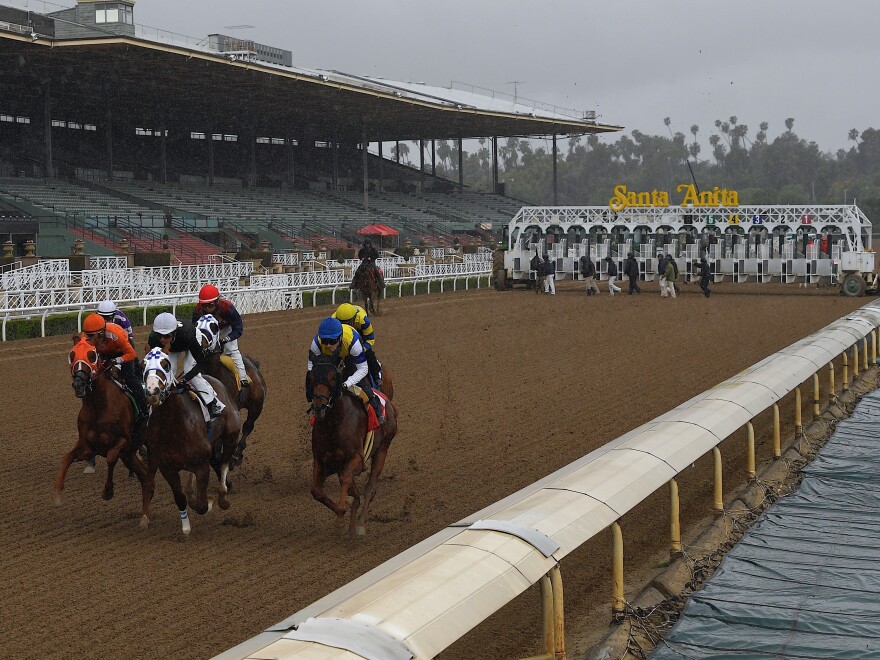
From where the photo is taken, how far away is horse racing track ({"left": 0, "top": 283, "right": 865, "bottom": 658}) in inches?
216

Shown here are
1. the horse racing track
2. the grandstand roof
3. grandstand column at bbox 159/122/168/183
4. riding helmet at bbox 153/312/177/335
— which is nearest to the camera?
the horse racing track

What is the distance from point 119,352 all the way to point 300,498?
64.6 inches

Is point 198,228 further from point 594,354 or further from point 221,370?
point 221,370

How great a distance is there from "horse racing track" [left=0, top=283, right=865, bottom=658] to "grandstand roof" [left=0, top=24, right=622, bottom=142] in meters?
17.8

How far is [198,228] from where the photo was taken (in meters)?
38.0

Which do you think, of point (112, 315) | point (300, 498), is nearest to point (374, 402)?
point (300, 498)

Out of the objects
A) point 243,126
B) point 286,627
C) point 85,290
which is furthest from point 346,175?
point 286,627

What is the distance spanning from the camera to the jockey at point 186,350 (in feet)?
22.8

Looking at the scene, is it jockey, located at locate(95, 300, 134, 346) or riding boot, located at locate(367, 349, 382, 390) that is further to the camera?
jockey, located at locate(95, 300, 134, 346)

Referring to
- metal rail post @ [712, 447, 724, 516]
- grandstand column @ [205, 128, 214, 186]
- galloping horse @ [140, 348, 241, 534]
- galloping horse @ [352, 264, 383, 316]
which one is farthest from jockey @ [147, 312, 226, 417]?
grandstand column @ [205, 128, 214, 186]

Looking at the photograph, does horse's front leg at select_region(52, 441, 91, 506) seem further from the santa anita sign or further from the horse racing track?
the santa anita sign

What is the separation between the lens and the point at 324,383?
6.64m

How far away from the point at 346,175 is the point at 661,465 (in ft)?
171

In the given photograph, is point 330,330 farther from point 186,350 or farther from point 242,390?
point 242,390
